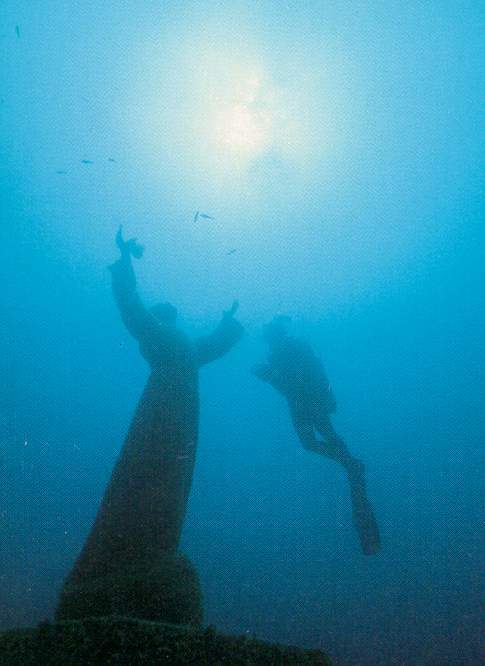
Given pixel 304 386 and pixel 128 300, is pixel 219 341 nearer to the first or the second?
pixel 128 300

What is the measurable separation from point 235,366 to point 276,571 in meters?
29.1

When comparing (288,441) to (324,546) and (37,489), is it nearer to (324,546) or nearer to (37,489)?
(324,546)

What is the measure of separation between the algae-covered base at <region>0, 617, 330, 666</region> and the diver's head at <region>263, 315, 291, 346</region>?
7.60 meters

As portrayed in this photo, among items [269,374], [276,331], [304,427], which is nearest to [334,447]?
[304,427]

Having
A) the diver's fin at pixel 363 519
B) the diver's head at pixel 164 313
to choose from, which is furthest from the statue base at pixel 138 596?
the diver's fin at pixel 363 519

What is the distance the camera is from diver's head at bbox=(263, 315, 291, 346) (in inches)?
396

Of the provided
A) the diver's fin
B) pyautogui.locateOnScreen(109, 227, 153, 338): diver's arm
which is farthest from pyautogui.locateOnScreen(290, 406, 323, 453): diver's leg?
pyautogui.locateOnScreen(109, 227, 153, 338): diver's arm

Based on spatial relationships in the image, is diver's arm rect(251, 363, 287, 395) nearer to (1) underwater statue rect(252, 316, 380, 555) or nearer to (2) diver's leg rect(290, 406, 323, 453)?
(1) underwater statue rect(252, 316, 380, 555)

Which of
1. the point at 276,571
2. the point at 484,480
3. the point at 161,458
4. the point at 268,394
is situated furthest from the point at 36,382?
the point at 161,458

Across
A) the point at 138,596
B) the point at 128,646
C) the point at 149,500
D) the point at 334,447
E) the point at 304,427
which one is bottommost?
the point at 128,646

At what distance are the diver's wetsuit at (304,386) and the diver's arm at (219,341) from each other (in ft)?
5.40

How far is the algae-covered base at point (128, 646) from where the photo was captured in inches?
93.0

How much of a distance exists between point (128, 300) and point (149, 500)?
322 centimetres

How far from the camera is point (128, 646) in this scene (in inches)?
95.2
